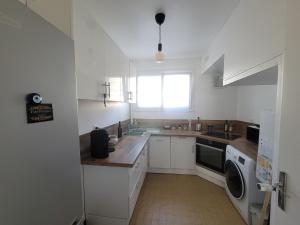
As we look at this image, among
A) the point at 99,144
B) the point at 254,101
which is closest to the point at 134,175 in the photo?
the point at 99,144

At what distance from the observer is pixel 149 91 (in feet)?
12.0

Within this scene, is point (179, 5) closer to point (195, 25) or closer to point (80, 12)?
point (195, 25)

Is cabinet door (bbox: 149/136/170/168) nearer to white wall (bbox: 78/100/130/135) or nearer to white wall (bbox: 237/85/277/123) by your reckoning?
white wall (bbox: 78/100/130/135)

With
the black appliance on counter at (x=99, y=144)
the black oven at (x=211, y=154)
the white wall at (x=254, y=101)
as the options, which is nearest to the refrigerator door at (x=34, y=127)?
the black appliance on counter at (x=99, y=144)

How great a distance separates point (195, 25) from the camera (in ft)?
6.32

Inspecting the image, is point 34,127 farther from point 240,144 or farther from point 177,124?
point 177,124

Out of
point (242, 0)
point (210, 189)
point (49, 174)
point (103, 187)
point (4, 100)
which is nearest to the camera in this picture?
point (4, 100)

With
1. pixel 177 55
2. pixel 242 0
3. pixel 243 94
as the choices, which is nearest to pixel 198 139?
pixel 243 94

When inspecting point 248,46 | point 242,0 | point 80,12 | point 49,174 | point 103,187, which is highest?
point 242,0

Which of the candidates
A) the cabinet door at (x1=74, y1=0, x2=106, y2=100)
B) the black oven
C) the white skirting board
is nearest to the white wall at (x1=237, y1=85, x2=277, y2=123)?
the black oven

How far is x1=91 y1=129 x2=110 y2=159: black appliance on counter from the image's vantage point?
1751 mm

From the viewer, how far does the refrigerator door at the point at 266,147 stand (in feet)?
4.52

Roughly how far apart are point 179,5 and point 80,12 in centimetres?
93

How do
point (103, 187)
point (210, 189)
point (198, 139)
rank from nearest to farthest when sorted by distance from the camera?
point (103, 187), point (210, 189), point (198, 139)
